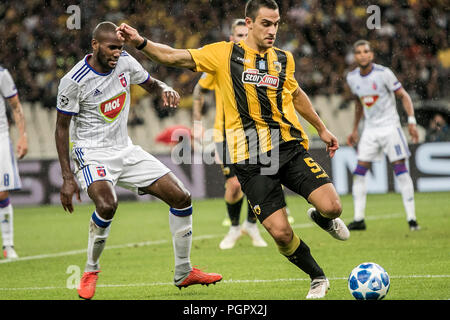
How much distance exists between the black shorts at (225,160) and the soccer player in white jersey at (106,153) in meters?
2.78

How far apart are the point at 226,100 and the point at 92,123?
44.8 inches

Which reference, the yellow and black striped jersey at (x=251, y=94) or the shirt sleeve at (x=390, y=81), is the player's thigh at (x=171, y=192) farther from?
the shirt sleeve at (x=390, y=81)

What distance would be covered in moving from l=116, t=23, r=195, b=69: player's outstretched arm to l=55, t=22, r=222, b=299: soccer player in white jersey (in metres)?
0.42

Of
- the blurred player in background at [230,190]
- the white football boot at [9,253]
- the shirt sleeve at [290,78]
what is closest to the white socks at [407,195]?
the blurred player in background at [230,190]

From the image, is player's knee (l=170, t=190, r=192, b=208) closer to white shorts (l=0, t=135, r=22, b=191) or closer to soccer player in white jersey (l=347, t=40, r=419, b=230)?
white shorts (l=0, t=135, r=22, b=191)

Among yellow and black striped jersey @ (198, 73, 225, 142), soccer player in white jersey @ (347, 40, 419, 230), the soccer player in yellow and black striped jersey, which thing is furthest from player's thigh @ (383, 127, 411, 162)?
the soccer player in yellow and black striped jersey

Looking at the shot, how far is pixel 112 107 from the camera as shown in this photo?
627 cm

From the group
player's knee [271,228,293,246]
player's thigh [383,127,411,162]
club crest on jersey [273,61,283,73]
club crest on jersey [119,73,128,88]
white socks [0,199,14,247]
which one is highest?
club crest on jersey [273,61,283,73]

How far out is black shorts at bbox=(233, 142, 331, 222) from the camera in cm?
569

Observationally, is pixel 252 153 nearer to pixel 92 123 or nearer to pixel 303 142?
pixel 303 142

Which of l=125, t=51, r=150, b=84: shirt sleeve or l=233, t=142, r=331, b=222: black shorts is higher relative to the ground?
l=125, t=51, r=150, b=84: shirt sleeve

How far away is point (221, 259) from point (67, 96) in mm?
2914

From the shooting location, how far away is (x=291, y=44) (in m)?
19.7
